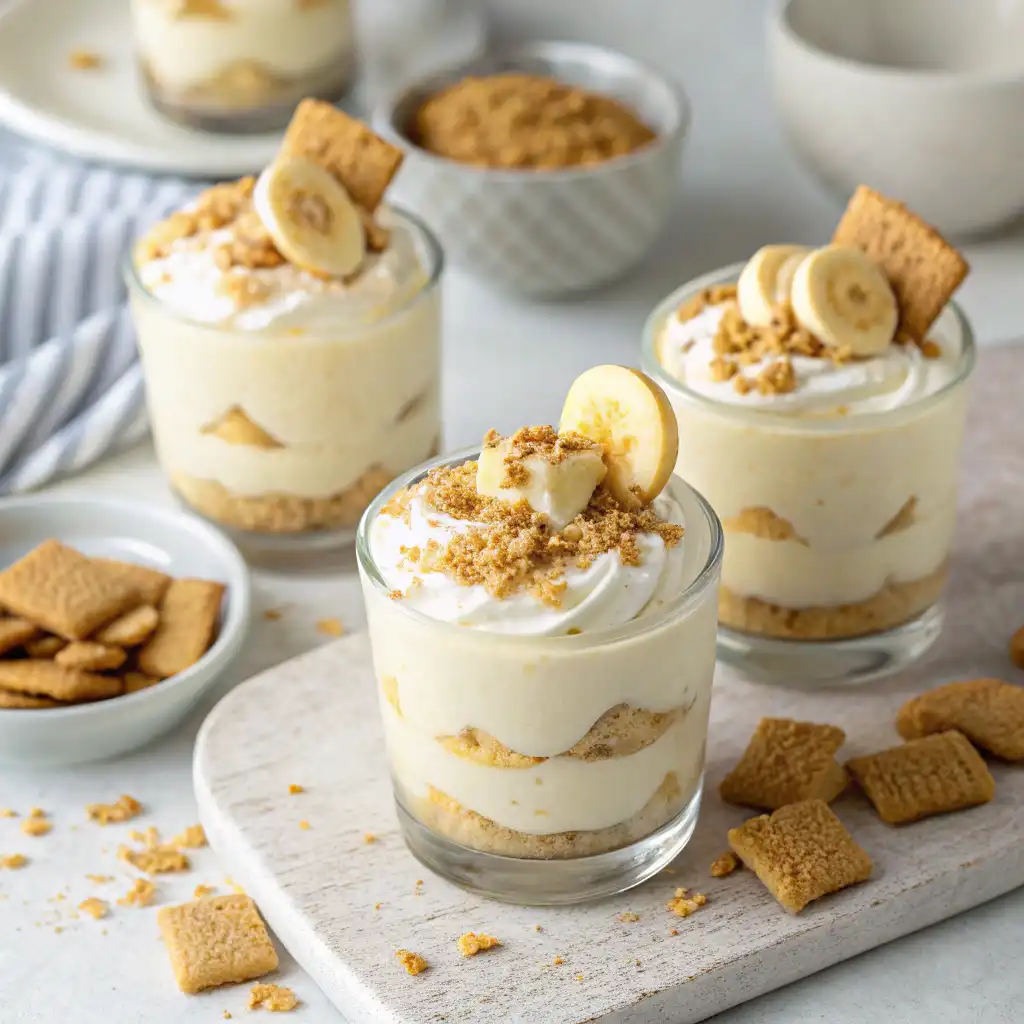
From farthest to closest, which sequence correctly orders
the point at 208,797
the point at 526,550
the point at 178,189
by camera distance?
the point at 178,189 → the point at 208,797 → the point at 526,550

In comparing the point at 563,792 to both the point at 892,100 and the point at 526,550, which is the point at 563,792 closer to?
the point at 526,550

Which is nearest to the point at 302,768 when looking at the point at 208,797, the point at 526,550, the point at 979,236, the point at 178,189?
the point at 208,797

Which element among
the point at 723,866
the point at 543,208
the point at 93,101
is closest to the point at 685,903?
the point at 723,866

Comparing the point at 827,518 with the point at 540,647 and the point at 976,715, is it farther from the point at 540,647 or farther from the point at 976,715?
the point at 540,647

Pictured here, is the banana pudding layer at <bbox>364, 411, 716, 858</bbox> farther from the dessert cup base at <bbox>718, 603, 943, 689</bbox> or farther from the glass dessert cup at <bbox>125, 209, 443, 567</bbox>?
the glass dessert cup at <bbox>125, 209, 443, 567</bbox>

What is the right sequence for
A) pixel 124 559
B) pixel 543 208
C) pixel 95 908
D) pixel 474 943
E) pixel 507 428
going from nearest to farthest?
pixel 474 943, pixel 95 908, pixel 124 559, pixel 507 428, pixel 543 208

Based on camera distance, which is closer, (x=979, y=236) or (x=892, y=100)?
(x=892, y=100)
